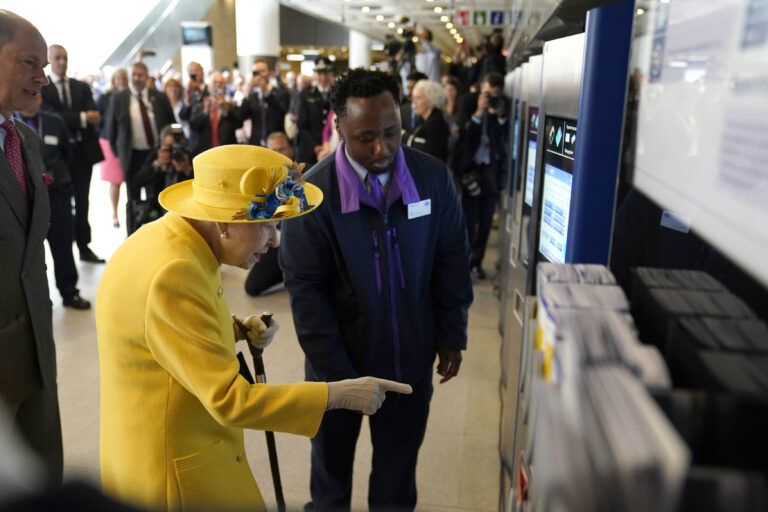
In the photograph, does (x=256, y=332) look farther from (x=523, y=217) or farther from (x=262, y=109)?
(x=262, y=109)

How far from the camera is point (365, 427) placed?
11.5 feet

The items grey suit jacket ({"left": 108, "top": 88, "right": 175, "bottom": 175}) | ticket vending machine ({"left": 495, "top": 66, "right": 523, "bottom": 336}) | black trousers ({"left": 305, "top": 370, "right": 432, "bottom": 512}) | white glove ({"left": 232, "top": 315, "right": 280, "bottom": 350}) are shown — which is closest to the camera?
white glove ({"left": 232, "top": 315, "right": 280, "bottom": 350})

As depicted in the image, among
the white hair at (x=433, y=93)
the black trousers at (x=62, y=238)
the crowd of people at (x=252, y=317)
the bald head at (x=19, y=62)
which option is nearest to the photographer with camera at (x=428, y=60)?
the white hair at (x=433, y=93)

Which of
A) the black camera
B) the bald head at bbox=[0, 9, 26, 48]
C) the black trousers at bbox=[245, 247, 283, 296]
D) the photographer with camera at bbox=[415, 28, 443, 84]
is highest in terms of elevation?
the photographer with camera at bbox=[415, 28, 443, 84]

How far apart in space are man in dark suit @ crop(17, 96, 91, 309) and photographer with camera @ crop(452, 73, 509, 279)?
333cm

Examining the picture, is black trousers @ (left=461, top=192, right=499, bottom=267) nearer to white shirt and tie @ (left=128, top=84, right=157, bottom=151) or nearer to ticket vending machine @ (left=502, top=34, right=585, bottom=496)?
ticket vending machine @ (left=502, top=34, right=585, bottom=496)

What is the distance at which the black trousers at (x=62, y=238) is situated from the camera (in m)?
4.86

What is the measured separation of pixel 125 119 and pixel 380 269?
235 inches

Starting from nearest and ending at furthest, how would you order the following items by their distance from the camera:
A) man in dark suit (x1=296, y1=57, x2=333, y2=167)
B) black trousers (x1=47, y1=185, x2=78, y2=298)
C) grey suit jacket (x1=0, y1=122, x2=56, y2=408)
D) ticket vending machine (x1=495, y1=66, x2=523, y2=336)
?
grey suit jacket (x1=0, y1=122, x2=56, y2=408) → ticket vending machine (x1=495, y1=66, x2=523, y2=336) → black trousers (x1=47, y1=185, x2=78, y2=298) → man in dark suit (x1=296, y1=57, x2=333, y2=167)

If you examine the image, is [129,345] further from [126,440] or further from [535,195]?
[535,195]

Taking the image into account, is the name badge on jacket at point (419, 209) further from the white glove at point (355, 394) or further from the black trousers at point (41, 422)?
the black trousers at point (41, 422)

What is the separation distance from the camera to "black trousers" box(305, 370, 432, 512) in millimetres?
2168

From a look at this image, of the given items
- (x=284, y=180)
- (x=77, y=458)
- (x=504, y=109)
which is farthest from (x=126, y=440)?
(x=504, y=109)

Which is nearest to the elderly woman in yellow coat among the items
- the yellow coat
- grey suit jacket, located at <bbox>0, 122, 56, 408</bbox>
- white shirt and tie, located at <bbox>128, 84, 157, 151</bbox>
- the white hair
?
the yellow coat
